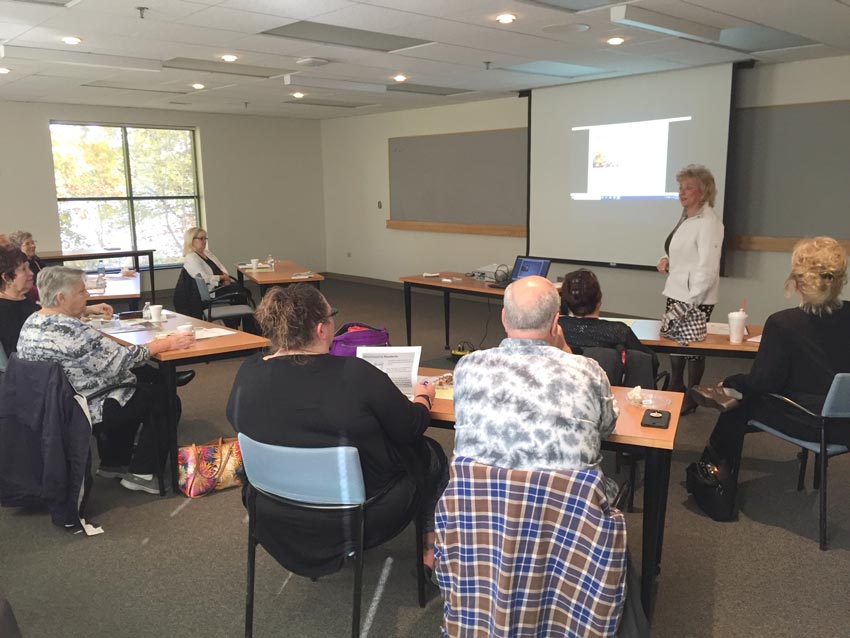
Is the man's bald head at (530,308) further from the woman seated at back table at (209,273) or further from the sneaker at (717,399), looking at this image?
the woman seated at back table at (209,273)

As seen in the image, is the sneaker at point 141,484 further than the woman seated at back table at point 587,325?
Yes

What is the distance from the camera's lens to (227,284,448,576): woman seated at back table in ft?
6.72

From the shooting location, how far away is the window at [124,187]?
9281 millimetres

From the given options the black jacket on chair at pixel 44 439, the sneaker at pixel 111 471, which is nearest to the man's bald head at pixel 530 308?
the black jacket on chair at pixel 44 439

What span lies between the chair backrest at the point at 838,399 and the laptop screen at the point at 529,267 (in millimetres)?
2818

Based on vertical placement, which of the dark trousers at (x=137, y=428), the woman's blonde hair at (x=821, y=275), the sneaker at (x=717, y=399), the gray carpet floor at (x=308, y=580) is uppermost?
the woman's blonde hair at (x=821, y=275)

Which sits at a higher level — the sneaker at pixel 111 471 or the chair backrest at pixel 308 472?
the chair backrest at pixel 308 472

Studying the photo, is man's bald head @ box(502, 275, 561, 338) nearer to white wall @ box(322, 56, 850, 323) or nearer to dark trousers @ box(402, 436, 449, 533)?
dark trousers @ box(402, 436, 449, 533)

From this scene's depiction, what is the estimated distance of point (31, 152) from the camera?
8.82 meters

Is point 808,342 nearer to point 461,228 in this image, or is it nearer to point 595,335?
point 595,335

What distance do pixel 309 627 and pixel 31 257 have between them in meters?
4.76

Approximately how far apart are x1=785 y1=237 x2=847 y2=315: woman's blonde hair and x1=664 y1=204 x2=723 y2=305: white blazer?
132 centimetres

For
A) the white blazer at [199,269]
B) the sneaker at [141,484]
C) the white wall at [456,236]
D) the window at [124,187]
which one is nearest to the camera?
the sneaker at [141,484]

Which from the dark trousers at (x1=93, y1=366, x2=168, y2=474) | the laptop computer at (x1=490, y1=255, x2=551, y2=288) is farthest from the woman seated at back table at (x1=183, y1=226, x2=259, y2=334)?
the dark trousers at (x1=93, y1=366, x2=168, y2=474)
